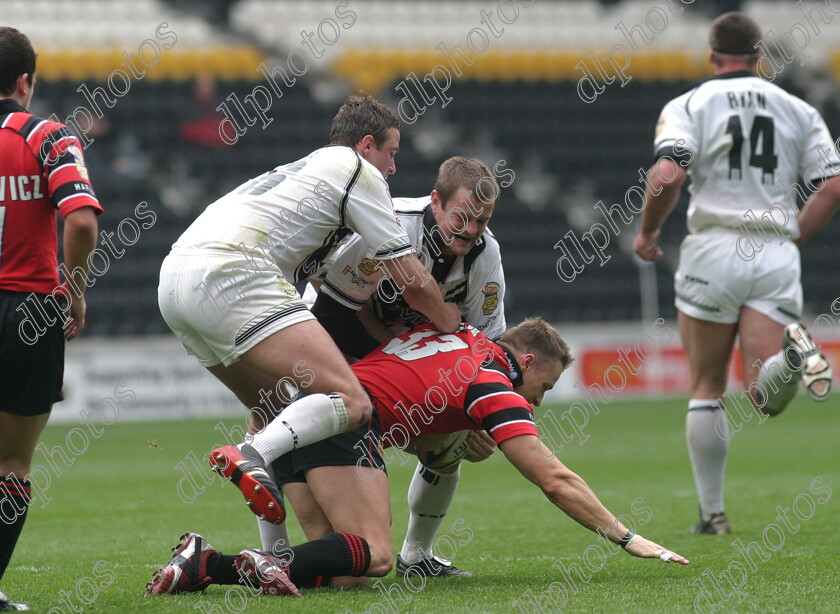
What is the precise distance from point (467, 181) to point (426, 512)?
1332 mm

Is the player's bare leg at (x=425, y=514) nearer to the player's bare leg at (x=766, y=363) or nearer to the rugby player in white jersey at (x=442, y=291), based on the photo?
the rugby player in white jersey at (x=442, y=291)

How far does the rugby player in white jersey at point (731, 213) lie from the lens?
5.57m

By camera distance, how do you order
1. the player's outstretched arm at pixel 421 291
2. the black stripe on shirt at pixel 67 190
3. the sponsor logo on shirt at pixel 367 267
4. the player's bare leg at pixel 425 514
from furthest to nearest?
the player's bare leg at pixel 425 514 < the sponsor logo on shirt at pixel 367 267 < the player's outstretched arm at pixel 421 291 < the black stripe on shirt at pixel 67 190

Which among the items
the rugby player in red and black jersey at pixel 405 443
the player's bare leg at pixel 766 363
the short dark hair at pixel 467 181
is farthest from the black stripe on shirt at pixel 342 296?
the player's bare leg at pixel 766 363

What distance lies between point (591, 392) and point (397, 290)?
1170 cm

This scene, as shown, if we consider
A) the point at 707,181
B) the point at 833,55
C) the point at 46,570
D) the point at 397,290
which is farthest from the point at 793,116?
the point at 833,55

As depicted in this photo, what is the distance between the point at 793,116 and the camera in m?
5.74

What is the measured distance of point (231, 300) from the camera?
3.98 m

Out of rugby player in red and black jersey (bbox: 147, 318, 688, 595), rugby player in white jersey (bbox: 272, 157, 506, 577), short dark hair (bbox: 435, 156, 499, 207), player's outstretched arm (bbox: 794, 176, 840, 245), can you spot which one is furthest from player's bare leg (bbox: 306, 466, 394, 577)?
player's outstretched arm (bbox: 794, 176, 840, 245)

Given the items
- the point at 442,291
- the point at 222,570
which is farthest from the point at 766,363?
the point at 222,570

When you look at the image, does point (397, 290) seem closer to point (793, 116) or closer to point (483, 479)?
point (793, 116)

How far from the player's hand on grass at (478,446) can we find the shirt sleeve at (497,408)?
44 cm

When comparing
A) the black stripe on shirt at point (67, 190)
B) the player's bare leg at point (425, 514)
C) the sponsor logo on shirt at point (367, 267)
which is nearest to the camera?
the black stripe on shirt at point (67, 190)

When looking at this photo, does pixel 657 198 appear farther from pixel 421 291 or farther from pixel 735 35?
pixel 421 291
